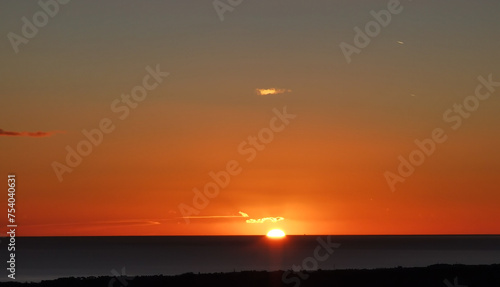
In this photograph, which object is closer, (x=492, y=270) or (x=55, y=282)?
(x=55, y=282)

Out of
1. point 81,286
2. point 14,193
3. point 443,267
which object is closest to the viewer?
point 81,286

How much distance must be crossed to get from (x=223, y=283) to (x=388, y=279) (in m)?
8.40

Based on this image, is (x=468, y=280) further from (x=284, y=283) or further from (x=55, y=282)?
(x=55, y=282)

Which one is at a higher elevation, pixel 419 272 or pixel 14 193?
pixel 14 193

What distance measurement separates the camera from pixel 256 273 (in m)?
42.7

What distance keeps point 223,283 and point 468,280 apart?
12304mm

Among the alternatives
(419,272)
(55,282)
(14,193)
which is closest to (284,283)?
(419,272)

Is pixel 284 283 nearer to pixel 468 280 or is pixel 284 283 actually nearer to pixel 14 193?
pixel 468 280

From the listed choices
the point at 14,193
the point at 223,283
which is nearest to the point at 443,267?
the point at 223,283

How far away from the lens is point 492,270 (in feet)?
144

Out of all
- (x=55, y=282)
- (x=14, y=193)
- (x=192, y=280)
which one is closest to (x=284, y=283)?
(x=192, y=280)

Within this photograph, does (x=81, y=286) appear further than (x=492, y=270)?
No

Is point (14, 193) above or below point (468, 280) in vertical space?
above

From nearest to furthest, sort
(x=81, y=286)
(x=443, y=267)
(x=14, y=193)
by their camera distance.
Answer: (x=81, y=286), (x=14, y=193), (x=443, y=267)
